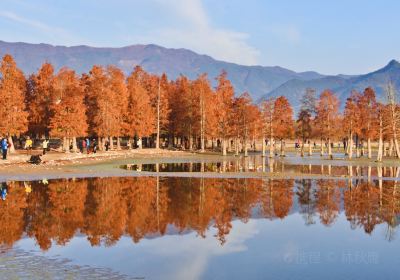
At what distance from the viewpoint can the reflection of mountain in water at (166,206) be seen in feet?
66.9

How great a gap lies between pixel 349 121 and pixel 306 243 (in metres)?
68.9

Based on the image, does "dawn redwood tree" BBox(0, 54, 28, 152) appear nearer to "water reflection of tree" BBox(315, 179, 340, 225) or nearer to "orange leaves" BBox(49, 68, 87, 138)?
"orange leaves" BBox(49, 68, 87, 138)

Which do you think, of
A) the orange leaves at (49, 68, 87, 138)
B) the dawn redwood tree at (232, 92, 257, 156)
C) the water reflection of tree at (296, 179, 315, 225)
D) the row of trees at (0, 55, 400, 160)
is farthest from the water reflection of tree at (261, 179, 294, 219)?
the dawn redwood tree at (232, 92, 257, 156)

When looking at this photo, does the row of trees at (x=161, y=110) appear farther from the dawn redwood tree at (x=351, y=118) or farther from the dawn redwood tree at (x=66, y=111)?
the dawn redwood tree at (x=351, y=118)

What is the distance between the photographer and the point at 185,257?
53.7 feet

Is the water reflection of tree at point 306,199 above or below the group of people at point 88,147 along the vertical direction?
below

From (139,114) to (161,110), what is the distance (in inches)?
288

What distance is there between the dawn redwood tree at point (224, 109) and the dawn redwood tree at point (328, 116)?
16165 mm

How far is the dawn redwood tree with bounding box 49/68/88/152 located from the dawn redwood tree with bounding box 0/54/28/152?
6.25 metres

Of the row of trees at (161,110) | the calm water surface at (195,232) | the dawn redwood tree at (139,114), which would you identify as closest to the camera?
the calm water surface at (195,232)

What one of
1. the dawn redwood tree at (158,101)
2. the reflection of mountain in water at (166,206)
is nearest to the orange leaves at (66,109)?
the dawn redwood tree at (158,101)

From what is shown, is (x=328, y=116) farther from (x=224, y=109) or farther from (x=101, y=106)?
(x=101, y=106)

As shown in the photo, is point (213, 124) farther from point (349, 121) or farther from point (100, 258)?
point (100, 258)

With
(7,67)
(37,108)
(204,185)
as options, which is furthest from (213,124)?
(204,185)
